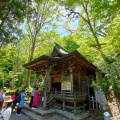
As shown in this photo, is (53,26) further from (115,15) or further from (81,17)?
(115,15)

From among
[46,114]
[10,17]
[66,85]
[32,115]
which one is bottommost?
[32,115]

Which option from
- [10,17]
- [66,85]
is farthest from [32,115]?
[10,17]

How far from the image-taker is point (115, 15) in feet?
28.9

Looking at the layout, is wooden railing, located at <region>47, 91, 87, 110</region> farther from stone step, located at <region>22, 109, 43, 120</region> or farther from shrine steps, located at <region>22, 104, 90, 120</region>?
stone step, located at <region>22, 109, 43, 120</region>

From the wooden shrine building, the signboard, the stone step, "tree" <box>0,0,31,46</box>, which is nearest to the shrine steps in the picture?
the stone step

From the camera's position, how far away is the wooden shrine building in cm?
985

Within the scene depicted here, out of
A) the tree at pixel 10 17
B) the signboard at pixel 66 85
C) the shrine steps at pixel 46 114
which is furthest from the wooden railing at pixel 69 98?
the tree at pixel 10 17

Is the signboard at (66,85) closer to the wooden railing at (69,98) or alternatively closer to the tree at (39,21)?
the wooden railing at (69,98)

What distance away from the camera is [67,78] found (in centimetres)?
1110

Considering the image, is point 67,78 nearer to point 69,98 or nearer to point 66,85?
point 66,85

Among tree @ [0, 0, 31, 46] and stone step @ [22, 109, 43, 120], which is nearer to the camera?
stone step @ [22, 109, 43, 120]

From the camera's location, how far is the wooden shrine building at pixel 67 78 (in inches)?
388

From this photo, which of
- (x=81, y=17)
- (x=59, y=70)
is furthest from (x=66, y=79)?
(x=81, y=17)

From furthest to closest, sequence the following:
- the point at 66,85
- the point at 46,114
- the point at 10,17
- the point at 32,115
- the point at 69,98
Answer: the point at 10,17 → the point at 66,85 → the point at 69,98 → the point at 32,115 → the point at 46,114
